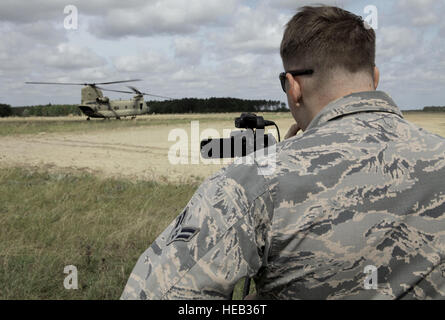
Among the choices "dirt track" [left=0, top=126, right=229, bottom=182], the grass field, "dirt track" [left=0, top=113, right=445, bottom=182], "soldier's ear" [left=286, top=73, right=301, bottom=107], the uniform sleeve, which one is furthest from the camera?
"dirt track" [left=0, top=126, right=229, bottom=182]

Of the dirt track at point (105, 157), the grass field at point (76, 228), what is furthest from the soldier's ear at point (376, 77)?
the dirt track at point (105, 157)

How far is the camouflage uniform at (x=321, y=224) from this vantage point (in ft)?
4.20

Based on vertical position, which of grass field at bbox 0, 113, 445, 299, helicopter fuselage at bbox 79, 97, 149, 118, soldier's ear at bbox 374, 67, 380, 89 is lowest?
grass field at bbox 0, 113, 445, 299

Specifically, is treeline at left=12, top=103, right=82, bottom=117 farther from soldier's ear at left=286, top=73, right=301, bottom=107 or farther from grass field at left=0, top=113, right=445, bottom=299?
soldier's ear at left=286, top=73, right=301, bottom=107

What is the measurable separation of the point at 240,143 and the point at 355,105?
656mm

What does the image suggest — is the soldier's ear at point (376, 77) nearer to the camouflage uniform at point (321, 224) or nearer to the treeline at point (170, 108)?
the camouflage uniform at point (321, 224)

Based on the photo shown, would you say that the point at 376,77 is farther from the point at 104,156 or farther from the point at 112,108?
the point at 112,108

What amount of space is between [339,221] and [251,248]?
306 millimetres

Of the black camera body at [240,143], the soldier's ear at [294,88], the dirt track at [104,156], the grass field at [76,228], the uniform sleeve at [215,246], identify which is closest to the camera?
the uniform sleeve at [215,246]

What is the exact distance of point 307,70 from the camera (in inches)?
64.8

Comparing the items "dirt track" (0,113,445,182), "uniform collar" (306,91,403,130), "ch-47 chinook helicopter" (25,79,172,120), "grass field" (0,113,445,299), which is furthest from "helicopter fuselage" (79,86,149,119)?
"uniform collar" (306,91,403,130)

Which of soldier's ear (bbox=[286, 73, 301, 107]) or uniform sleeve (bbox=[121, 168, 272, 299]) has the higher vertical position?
soldier's ear (bbox=[286, 73, 301, 107])

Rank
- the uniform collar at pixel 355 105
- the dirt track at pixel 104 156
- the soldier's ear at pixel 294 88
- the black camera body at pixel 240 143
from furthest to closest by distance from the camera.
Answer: the dirt track at pixel 104 156, the black camera body at pixel 240 143, the soldier's ear at pixel 294 88, the uniform collar at pixel 355 105

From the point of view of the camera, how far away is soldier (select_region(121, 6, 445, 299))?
1279 millimetres
